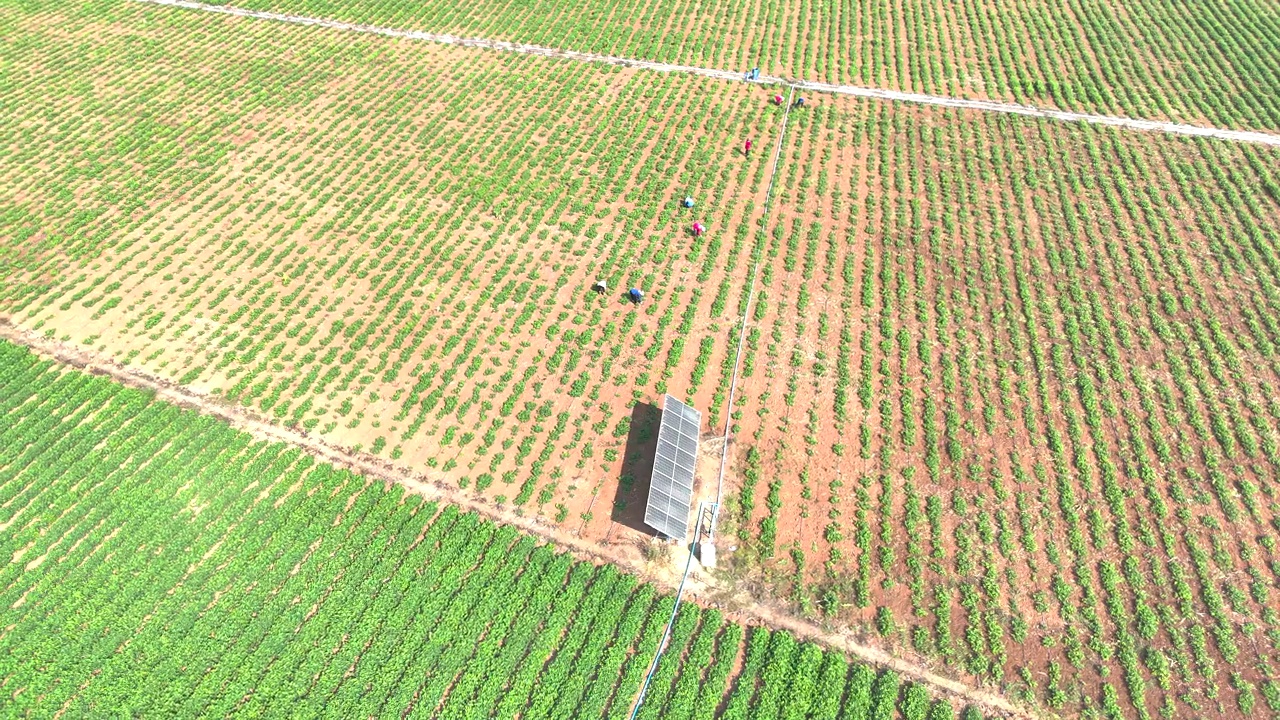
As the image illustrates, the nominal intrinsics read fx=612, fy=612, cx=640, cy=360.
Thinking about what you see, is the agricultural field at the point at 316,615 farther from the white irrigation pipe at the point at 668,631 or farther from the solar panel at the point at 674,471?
the solar panel at the point at 674,471

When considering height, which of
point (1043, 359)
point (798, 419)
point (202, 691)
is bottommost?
point (202, 691)

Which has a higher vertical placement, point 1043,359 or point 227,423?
point 1043,359

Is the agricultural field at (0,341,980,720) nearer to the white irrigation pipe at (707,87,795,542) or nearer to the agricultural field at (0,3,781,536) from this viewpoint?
the agricultural field at (0,3,781,536)

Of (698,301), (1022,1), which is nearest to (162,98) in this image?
(698,301)

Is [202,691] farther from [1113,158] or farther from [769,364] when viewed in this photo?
[1113,158]

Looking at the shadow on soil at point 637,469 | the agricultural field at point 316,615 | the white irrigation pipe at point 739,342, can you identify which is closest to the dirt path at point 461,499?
the agricultural field at point 316,615

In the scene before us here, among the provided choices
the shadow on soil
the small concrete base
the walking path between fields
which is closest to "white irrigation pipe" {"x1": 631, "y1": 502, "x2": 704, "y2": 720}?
the small concrete base
